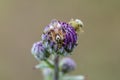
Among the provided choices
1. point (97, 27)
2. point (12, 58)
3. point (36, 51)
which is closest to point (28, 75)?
point (12, 58)

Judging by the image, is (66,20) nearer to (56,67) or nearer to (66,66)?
(66,66)

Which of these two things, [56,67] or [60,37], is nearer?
[60,37]

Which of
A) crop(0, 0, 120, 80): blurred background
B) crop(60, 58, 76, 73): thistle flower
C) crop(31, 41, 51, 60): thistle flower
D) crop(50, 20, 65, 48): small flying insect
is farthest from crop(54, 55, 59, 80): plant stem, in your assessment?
crop(0, 0, 120, 80): blurred background

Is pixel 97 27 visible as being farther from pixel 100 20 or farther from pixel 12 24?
pixel 12 24

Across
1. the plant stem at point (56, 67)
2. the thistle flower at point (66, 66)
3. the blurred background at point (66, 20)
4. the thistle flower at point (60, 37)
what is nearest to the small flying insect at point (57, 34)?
the thistle flower at point (60, 37)

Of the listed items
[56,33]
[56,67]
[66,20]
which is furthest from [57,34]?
[66,20]

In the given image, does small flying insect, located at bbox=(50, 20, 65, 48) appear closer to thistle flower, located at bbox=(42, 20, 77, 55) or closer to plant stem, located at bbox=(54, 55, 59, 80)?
thistle flower, located at bbox=(42, 20, 77, 55)
